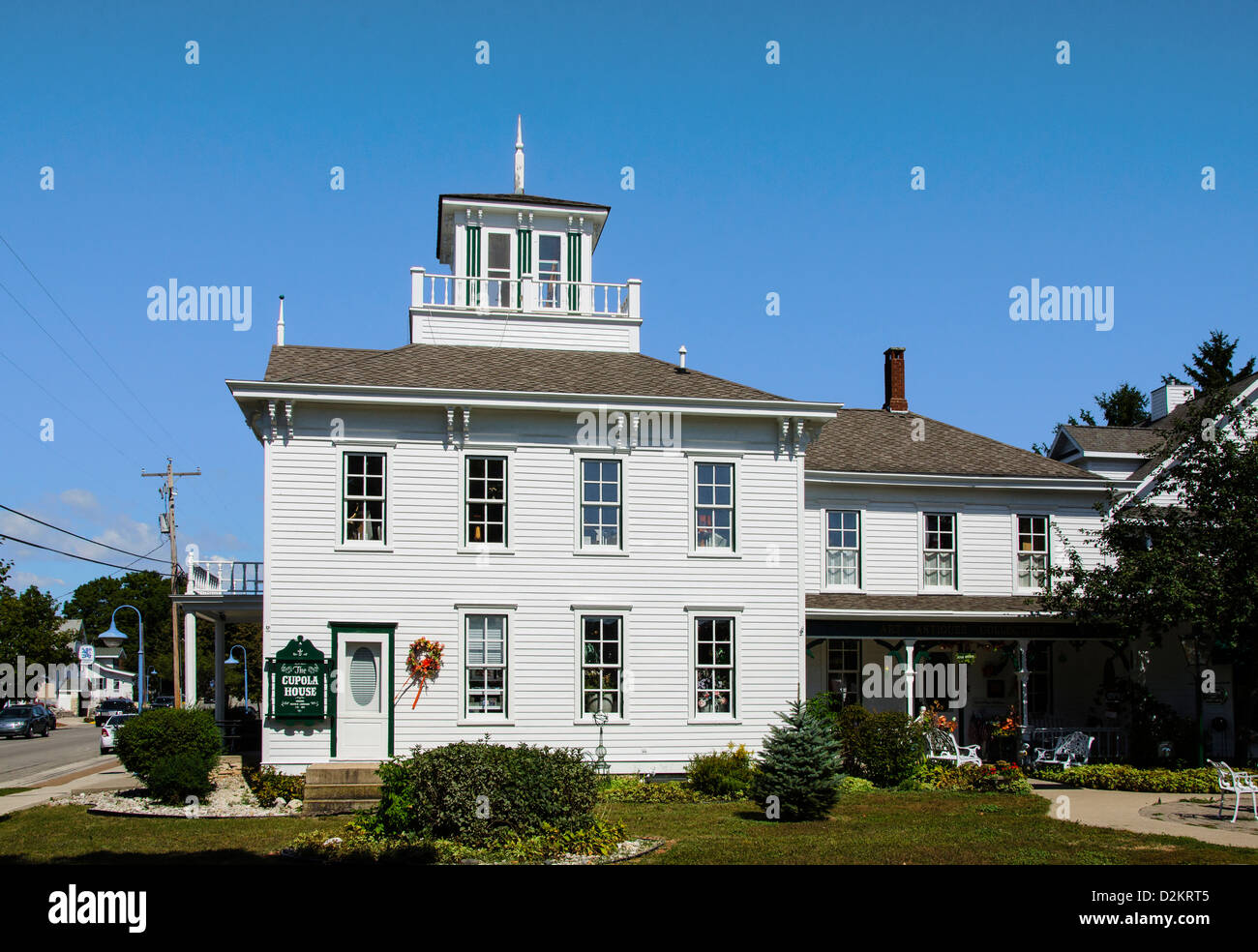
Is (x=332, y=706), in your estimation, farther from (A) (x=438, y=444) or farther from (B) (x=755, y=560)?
(B) (x=755, y=560)

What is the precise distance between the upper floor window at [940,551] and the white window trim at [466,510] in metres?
10.3

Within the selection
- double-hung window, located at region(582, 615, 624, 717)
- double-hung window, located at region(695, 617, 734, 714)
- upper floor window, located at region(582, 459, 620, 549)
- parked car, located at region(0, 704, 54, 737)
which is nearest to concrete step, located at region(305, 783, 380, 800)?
double-hung window, located at region(582, 615, 624, 717)

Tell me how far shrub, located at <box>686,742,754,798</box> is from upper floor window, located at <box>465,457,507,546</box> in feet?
18.6

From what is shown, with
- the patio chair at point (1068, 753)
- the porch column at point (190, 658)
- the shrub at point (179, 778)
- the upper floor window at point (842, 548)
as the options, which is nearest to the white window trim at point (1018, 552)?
the patio chair at point (1068, 753)

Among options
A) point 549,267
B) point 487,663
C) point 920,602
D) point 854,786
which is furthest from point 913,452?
point 487,663

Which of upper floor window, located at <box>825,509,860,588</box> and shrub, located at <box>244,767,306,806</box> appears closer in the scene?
shrub, located at <box>244,767,306,806</box>

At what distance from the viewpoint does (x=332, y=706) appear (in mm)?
20625

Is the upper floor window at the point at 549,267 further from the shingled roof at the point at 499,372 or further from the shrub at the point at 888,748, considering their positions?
the shrub at the point at 888,748

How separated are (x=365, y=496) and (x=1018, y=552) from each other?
50.4ft

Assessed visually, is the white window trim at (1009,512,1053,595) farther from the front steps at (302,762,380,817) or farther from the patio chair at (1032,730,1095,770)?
the front steps at (302,762,380,817)

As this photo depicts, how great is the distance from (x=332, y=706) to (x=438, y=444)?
5.31 m

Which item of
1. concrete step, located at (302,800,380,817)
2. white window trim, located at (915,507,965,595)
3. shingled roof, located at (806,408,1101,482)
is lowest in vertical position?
concrete step, located at (302,800,380,817)

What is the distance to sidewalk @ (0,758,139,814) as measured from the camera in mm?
21453
